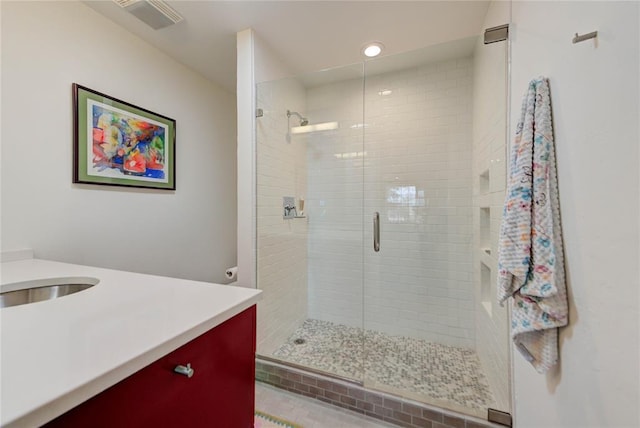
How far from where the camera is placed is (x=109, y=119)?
5.33 feet

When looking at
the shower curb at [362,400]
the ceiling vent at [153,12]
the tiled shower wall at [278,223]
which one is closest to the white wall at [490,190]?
the shower curb at [362,400]

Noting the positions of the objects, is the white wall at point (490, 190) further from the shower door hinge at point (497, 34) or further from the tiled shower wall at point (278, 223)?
the tiled shower wall at point (278, 223)

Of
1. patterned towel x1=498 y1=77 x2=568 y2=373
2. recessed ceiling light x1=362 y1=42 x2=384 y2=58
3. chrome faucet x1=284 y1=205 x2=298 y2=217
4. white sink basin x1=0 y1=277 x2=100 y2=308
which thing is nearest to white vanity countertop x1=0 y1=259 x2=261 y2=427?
white sink basin x1=0 y1=277 x2=100 y2=308

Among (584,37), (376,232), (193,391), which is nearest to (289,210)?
(376,232)

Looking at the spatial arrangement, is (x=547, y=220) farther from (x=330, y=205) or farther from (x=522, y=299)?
(x=330, y=205)

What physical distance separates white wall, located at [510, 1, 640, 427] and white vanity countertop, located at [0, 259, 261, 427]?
93cm

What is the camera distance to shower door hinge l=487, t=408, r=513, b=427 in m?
1.20

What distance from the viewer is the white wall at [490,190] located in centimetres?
137

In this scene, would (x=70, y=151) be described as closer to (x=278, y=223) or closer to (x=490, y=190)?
(x=278, y=223)

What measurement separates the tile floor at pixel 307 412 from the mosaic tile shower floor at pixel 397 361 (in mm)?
186

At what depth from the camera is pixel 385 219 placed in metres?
2.29

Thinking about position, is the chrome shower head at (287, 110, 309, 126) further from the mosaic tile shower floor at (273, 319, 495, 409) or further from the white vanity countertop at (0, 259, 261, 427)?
the mosaic tile shower floor at (273, 319, 495, 409)

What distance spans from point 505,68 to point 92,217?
8.47 feet

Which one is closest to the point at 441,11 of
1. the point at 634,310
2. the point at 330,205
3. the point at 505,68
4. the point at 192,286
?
the point at 505,68
